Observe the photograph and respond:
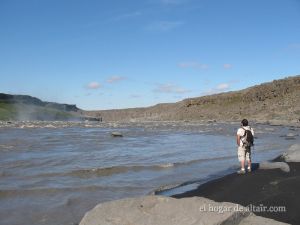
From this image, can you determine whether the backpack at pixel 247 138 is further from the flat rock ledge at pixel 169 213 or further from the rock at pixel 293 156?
the flat rock ledge at pixel 169 213

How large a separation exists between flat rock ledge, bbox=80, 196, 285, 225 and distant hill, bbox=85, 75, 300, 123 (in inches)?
3249

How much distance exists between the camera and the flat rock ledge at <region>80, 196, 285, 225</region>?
859cm

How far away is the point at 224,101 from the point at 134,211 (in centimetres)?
13382

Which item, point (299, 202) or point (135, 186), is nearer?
point (299, 202)

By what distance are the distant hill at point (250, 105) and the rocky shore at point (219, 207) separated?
7833cm

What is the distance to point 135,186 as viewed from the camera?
1720cm

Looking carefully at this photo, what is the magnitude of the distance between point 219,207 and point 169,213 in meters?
1.01

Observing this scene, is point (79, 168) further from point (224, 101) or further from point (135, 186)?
point (224, 101)

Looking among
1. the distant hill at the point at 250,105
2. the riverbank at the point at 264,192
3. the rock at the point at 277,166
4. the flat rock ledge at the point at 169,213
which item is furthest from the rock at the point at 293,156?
the distant hill at the point at 250,105

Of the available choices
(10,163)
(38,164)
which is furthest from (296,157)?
(10,163)

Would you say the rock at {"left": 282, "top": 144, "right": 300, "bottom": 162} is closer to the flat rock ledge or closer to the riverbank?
the riverbank

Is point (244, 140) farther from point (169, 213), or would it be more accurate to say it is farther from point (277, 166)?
point (169, 213)

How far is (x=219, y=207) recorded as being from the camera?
9.03 m

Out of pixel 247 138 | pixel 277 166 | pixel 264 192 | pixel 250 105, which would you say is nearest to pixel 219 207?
pixel 264 192
